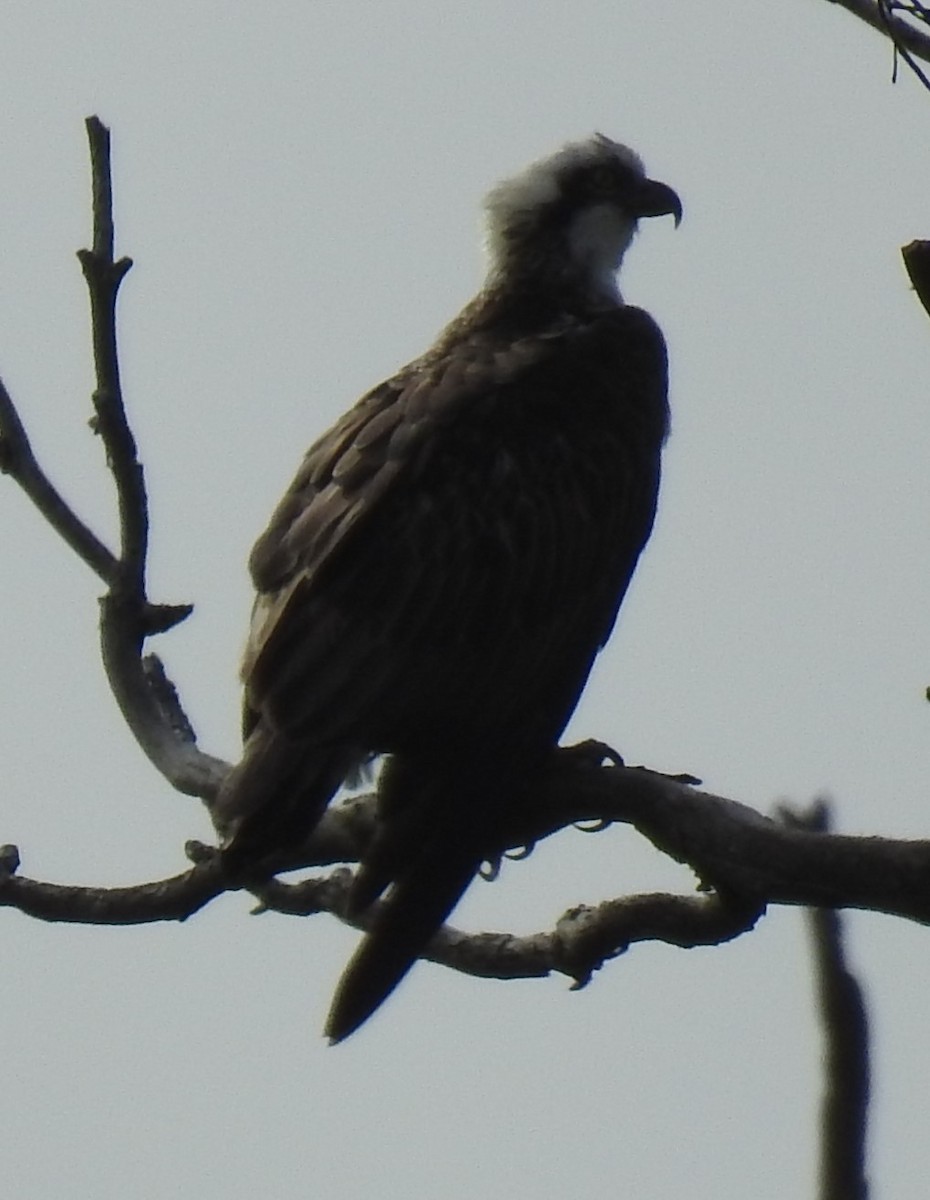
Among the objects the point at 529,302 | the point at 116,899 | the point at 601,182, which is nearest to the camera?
the point at 116,899

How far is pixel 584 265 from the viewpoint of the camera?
8680 millimetres

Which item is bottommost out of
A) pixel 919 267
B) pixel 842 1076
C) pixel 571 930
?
pixel 842 1076

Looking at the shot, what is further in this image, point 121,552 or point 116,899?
point 121,552

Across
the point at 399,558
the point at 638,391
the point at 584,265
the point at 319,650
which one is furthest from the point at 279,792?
the point at 584,265

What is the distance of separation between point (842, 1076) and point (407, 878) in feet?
7.49

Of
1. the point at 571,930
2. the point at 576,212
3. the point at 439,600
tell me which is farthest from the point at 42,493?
the point at 576,212

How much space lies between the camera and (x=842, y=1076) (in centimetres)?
398

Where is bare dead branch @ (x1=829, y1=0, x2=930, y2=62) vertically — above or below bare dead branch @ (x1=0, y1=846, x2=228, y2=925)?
above

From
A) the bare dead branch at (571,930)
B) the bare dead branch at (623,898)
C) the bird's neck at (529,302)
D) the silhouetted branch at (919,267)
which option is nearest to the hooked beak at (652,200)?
the bird's neck at (529,302)

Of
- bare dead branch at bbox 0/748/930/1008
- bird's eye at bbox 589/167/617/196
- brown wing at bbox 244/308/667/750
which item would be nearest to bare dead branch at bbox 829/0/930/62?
brown wing at bbox 244/308/667/750

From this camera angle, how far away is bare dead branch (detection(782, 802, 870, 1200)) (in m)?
3.81

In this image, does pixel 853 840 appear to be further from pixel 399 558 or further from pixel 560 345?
pixel 560 345

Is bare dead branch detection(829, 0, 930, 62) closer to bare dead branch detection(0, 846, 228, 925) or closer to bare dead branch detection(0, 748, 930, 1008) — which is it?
bare dead branch detection(0, 748, 930, 1008)

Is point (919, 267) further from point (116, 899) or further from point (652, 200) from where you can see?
point (652, 200)
